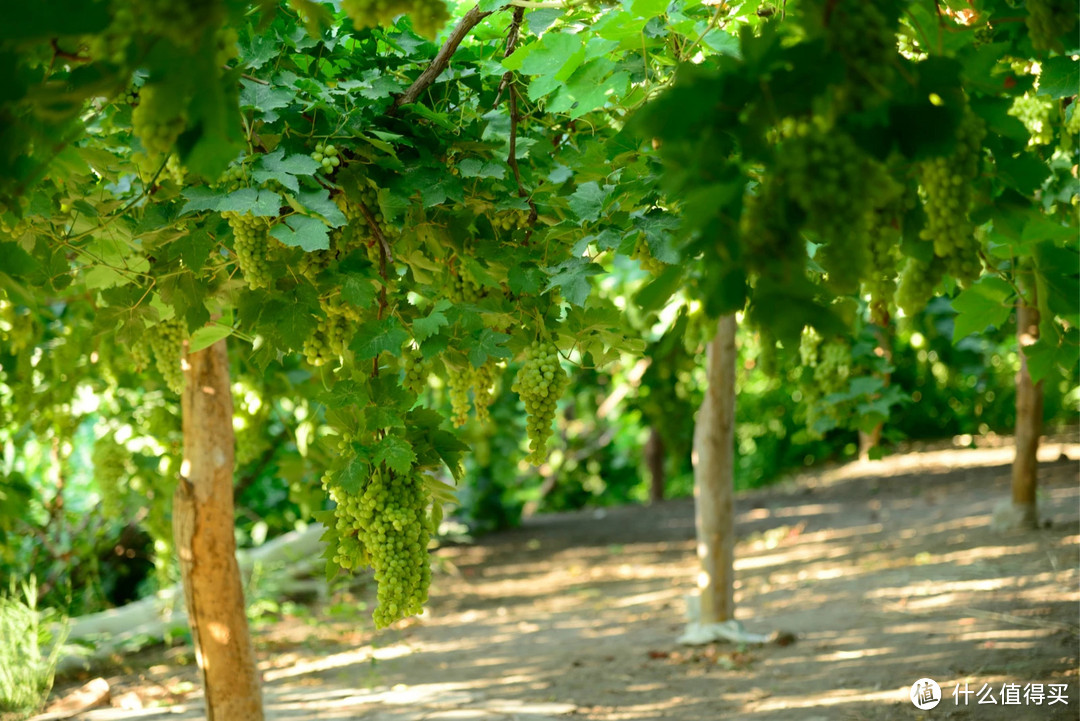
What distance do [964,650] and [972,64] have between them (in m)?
3.38

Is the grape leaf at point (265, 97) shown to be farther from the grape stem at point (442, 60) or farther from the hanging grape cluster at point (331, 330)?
the hanging grape cluster at point (331, 330)

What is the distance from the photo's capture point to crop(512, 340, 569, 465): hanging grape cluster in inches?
69.1

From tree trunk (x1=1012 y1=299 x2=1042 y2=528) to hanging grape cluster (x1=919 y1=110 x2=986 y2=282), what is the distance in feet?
14.2

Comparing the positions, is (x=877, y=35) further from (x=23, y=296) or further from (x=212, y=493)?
(x=212, y=493)

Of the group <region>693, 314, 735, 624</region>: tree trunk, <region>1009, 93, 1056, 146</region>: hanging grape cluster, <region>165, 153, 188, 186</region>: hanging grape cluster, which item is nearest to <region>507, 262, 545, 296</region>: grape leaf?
<region>165, 153, 188, 186</region>: hanging grape cluster

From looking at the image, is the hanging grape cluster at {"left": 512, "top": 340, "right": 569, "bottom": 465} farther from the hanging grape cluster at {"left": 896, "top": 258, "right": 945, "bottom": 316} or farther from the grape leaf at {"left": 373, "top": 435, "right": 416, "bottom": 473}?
the hanging grape cluster at {"left": 896, "top": 258, "right": 945, "bottom": 316}

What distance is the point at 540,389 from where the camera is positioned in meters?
1.75

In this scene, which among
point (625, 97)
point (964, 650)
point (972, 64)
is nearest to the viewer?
point (972, 64)

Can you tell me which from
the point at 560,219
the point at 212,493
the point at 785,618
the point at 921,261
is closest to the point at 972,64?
the point at 921,261

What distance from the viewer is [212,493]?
313 centimetres

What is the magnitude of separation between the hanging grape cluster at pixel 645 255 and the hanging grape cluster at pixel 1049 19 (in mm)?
753

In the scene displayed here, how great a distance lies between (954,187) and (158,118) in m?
0.87

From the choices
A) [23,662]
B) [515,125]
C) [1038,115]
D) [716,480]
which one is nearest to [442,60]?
[515,125]

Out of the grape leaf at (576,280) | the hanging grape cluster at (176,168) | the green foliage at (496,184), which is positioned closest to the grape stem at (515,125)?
the green foliage at (496,184)
